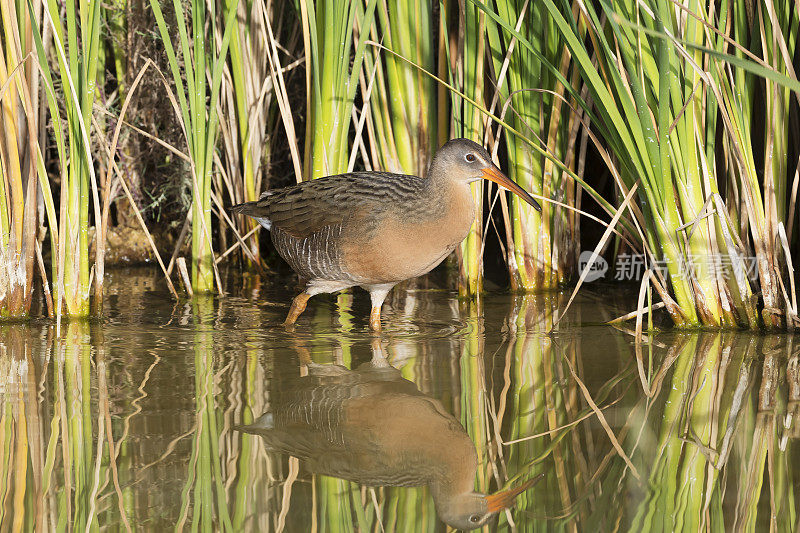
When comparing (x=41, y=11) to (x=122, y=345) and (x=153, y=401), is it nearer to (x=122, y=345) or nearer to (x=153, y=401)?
(x=122, y=345)

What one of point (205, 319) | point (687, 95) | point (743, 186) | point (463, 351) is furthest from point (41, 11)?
point (743, 186)

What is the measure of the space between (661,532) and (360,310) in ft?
9.51

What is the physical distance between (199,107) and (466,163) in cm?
138

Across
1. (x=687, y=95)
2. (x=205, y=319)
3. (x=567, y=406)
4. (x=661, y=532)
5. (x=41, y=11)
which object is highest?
(x=41, y=11)

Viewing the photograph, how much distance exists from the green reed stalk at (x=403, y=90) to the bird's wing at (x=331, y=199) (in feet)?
2.11

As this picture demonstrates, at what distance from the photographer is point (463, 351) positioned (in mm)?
4168

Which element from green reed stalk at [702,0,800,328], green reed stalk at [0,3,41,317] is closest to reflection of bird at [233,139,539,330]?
green reed stalk at [702,0,800,328]

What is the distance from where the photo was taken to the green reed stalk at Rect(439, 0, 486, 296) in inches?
189

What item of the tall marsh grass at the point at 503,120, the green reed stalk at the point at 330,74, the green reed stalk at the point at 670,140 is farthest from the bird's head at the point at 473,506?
the green reed stalk at the point at 330,74

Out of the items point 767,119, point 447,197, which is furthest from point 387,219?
point 767,119

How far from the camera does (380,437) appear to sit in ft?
10.3

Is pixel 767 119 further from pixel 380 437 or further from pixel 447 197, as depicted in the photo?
pixel 380 437

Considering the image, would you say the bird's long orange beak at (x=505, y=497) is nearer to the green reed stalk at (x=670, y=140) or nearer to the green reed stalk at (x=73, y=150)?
the green reed stalk at (x=670, y=140)

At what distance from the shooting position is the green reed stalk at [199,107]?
4.60 metres
